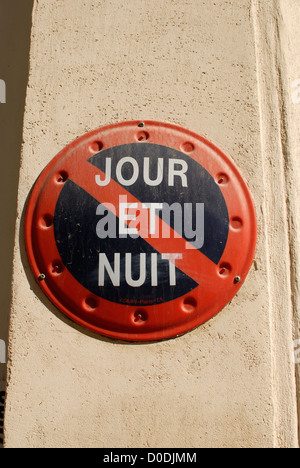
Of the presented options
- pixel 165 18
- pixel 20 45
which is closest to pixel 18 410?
pixel 165 18

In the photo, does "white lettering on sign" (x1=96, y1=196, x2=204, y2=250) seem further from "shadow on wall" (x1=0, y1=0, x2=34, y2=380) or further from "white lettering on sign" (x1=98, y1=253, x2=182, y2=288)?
"shadow on wall" (x1=0, y1=0, x2=34, y2=380)

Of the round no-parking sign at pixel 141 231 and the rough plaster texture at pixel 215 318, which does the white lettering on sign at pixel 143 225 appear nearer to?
the round no-parking sign at pixel 141 231

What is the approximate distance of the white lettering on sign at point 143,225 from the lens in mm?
924

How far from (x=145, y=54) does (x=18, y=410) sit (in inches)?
35.0

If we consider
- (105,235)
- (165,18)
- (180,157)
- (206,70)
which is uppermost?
(165,18)

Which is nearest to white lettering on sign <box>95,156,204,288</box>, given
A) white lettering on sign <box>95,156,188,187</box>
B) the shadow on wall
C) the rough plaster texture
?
white lettering on sign <box>95,156,188,187</box>

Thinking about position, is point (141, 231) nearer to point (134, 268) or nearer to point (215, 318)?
point (134, 268)

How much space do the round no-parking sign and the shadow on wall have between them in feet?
1.29

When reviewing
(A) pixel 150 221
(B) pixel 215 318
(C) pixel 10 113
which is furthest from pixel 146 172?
(C) pixel 10 113

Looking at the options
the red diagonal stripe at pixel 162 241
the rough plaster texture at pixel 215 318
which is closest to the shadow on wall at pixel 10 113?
the rough plaster texture at pixel 215 318

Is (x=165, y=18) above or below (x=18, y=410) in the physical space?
above
